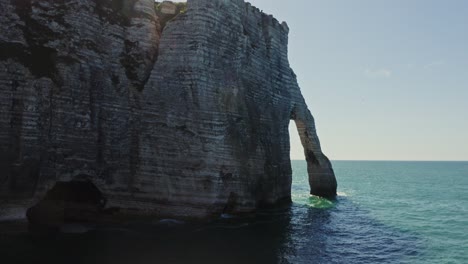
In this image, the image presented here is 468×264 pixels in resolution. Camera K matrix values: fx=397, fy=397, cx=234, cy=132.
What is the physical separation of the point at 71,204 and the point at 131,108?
7.86 m

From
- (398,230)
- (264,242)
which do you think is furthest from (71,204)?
(398,230)

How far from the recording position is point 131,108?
28469mm

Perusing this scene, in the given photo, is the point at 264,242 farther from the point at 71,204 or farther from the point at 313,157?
the point at 313,157

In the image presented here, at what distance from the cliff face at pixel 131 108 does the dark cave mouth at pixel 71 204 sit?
0.66 meters

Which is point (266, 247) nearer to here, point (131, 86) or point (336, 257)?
point (336, 257)

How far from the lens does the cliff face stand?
23.7 metres

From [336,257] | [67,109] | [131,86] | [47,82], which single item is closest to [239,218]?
[336,257]

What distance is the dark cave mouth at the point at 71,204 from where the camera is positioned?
27014mm

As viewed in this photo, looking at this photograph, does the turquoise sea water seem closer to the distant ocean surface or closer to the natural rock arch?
the distant ocean surface

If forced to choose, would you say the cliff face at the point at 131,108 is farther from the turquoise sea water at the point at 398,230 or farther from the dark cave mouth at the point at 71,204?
the turquoise sea water at the point at 398,230

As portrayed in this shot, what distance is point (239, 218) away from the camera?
30.7 metres

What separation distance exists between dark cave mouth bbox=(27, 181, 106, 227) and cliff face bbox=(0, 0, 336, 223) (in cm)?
66

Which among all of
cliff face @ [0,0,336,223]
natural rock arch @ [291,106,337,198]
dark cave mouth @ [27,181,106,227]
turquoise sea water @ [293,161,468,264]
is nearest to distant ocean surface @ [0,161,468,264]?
turquoise sea water @ [293,161,468,264]

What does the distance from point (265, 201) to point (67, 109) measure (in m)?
18.1
